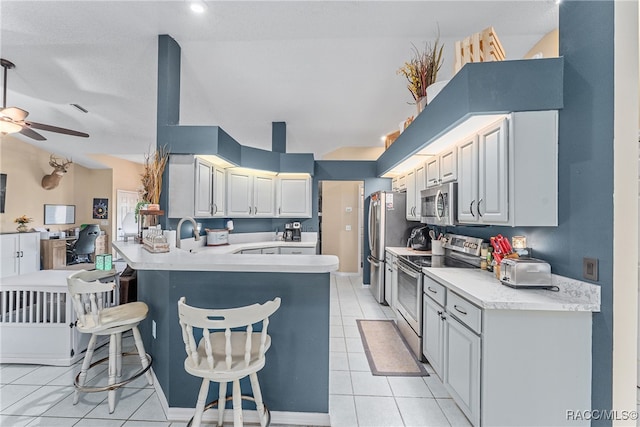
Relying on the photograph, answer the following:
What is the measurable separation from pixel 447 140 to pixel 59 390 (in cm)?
386

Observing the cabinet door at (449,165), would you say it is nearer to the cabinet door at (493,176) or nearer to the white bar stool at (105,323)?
the cabinet door at (493,176)

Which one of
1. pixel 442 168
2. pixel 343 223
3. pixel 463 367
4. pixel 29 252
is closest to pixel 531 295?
pixel 463 367

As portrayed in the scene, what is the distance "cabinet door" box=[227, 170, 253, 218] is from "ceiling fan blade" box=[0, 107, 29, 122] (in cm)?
225

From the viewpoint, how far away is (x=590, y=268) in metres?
1.62

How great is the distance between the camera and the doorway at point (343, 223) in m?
6.45

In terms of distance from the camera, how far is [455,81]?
6.53 feet

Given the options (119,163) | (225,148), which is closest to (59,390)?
(225,148)

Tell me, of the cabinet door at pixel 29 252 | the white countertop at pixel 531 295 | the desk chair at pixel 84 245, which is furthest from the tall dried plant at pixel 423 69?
the cabinet door at pixel 29 252

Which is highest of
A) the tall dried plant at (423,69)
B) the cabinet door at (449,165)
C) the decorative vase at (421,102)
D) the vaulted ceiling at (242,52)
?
the vaulted ceiling at (242,52)

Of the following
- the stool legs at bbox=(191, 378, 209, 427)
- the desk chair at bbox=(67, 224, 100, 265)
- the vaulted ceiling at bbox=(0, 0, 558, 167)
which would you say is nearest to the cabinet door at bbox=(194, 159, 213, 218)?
the vaulted ceiling at bbox=(0, 0, 558, 167)

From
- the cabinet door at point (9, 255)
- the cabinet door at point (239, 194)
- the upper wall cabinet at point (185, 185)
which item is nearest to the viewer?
the upper wall cabinet at point (185, 185)

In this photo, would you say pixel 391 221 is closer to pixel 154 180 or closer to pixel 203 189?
pixel 203 189

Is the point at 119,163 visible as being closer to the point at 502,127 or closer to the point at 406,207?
the point at 406,207

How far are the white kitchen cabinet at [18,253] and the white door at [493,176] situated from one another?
8.07 metres
